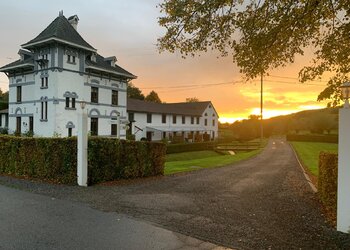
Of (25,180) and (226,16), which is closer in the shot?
(226,16)

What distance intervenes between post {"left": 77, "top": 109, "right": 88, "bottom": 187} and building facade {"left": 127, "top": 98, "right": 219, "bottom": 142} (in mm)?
30218

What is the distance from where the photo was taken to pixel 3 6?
1662 centimetres

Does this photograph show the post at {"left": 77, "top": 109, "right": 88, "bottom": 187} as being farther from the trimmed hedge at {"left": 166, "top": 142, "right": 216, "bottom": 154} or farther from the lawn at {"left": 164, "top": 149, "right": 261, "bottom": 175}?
the trimmed hedge at {"left": 166, "top": 142, "right": 216, "bottom": 154}

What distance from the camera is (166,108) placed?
5631cm

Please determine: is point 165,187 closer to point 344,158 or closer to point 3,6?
point 344,158

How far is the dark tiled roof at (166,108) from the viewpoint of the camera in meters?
48.1

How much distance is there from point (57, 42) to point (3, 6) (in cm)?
1272

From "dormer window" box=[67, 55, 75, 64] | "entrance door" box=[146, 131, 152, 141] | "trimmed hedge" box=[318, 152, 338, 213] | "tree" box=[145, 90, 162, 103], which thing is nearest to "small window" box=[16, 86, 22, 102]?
"dormer window" box=[67, 55, 75, 64]

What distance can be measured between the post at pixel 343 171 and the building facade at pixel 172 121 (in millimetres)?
36130

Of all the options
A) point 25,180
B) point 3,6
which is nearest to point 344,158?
point 25,180

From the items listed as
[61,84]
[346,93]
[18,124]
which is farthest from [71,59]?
[346,93]

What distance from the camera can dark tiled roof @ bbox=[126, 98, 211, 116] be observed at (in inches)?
1895

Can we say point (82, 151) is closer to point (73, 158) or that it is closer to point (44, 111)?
point (73, 158)

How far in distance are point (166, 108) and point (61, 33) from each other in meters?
28.3
